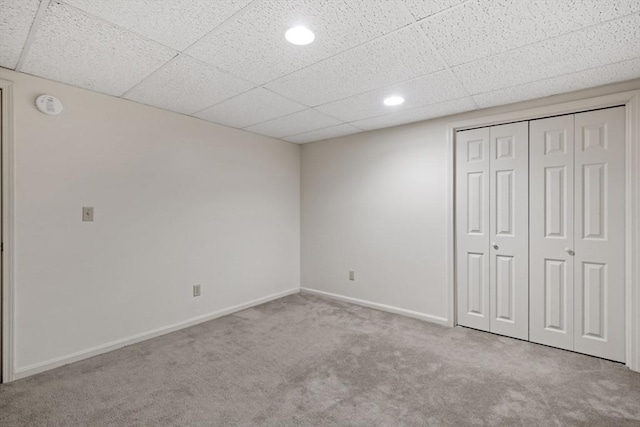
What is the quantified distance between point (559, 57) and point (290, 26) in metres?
1.81

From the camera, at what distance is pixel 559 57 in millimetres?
2016

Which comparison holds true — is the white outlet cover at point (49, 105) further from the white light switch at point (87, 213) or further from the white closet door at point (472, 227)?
the white closet door at point (472, 227)

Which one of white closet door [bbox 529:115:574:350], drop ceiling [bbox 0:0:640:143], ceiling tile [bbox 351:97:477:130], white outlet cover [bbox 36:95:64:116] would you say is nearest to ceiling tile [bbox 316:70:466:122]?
drop ceiling [bbox 0:0:640:143]

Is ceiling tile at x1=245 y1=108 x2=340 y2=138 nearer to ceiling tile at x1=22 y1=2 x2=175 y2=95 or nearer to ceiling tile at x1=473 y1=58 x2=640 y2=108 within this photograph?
ceiling tile at x1=22 y1=2 x2=175 y2=95

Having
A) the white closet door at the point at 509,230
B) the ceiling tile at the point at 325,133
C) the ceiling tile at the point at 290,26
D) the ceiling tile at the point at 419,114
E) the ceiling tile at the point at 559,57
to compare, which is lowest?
the white closet door at the point at 509,230

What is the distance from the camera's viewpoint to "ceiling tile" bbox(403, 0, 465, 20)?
1.50 m

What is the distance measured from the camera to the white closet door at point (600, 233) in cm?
246

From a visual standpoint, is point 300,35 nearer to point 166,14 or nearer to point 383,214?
point 166,14

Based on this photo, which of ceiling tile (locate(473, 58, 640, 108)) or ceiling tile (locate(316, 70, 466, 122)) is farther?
ceiling tile (locate(316, 70, 466, 122))

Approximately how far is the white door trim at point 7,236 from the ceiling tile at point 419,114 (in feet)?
10.1

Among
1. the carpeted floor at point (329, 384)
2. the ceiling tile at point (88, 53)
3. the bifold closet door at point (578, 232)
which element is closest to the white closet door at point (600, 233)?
the bifold closet door at point (578, 232)

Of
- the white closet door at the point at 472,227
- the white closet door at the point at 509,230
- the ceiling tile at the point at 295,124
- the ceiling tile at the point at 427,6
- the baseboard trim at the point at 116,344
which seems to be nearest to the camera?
the ceiling tile at the point at 427,6

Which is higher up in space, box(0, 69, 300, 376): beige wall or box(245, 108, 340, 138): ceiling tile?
box(245, 108, 340, 138): ceiling tile

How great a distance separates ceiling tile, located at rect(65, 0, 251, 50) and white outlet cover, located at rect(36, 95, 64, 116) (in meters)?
1.26
